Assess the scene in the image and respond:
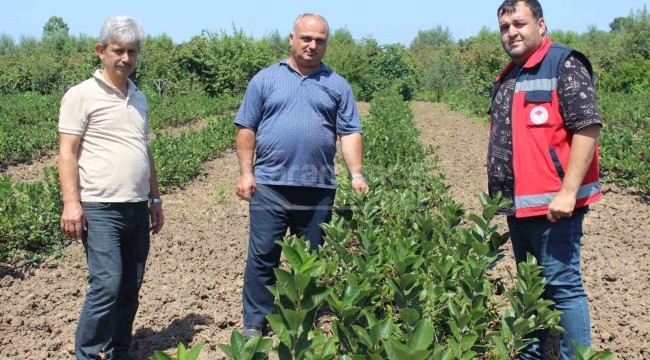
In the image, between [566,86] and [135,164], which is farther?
[135,164]

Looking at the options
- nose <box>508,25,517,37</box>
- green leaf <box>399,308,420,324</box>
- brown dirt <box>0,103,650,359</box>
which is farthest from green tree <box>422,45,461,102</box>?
green leaf <box>399,308,420,324</box>

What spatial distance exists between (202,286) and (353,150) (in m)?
1.80

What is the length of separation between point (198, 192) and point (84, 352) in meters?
5.78

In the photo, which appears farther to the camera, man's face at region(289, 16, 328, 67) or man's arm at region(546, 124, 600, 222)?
man's face at region(289, 16, 328, 67)

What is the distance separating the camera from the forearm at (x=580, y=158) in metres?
2.70

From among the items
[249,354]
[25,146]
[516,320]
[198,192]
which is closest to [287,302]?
[249,354]

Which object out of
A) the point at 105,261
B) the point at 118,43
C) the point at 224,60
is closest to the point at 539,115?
the point at 118,43

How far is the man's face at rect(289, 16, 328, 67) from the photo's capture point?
3.42 meters

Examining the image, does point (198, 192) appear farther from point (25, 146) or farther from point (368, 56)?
point (368, 56)

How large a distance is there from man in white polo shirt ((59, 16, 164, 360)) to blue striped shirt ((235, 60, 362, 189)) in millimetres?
717

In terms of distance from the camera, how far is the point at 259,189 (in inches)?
141

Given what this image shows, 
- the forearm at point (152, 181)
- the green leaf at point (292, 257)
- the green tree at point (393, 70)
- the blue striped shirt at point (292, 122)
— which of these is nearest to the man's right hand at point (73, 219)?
the forearm at point (152, 181)

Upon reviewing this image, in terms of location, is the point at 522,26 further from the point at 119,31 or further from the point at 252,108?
the point at 119,31

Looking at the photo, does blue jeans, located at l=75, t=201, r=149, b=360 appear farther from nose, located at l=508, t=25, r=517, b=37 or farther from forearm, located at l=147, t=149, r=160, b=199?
nose, located at l=508, t=25, r=517, b=37
